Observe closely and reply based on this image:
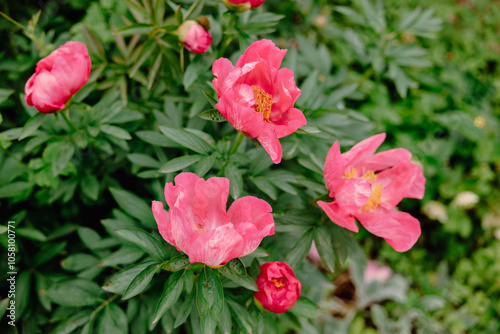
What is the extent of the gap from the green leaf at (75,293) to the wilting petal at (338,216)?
877mm

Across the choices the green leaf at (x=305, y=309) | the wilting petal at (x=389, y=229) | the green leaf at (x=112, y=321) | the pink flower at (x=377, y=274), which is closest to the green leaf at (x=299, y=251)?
the green leaf at (x=305, y=309)

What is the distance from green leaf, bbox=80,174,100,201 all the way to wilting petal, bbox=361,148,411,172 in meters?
1.03

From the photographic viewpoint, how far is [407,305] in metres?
2.25

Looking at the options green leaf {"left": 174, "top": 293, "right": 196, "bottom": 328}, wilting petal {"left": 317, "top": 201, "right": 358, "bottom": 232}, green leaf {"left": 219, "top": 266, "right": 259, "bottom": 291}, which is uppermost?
wilting petal {"left": 317, "top": 201, "right": 358, "bottom": 232}

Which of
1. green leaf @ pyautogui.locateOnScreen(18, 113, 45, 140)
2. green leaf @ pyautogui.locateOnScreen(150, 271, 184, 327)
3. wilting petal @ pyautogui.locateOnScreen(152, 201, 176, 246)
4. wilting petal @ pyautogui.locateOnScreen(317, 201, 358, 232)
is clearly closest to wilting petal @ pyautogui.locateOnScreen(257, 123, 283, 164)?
wilting petal @ pyautogui.locateOnScreen(317, 201, 358, 232)

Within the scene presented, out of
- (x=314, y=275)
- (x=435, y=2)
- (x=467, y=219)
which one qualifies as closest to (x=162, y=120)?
(x=314, y=275)

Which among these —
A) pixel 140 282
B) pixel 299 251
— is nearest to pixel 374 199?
pixel 299 251

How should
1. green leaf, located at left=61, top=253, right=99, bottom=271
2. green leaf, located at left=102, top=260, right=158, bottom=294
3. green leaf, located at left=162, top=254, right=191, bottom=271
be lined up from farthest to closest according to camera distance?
green leaf, located at left=61, top=253, right=99, bottom=271 < green leaf, located at left=102, top=260, right=158, bottom=294 < green leaf, located at left=162, top=254, right=191, bottom=271

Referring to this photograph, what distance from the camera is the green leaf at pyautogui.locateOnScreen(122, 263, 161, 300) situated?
0.95 metres

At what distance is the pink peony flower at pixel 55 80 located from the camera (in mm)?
1042

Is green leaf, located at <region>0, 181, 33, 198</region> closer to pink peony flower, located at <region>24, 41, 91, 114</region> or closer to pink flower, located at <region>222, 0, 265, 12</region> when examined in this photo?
pink peony flower, located at <region>24, 41, 91, 114</region>

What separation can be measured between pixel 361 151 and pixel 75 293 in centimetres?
112

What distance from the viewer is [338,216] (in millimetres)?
1015

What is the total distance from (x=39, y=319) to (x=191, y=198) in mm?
917
